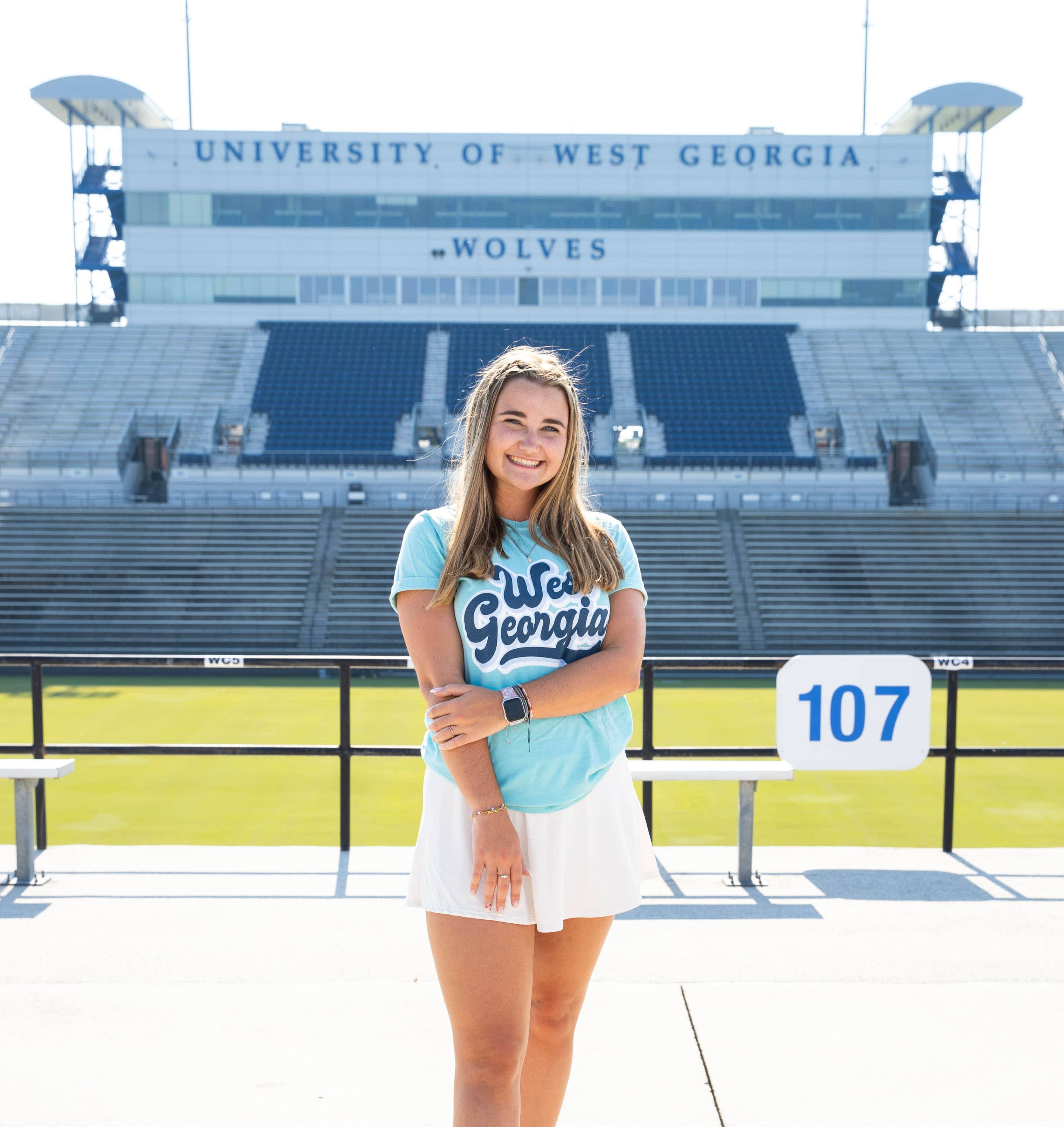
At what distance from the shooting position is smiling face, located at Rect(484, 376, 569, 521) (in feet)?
6.33

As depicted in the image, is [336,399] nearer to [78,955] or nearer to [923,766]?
[923,766]

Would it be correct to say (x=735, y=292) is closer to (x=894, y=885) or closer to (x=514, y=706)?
(x=894, y=885)

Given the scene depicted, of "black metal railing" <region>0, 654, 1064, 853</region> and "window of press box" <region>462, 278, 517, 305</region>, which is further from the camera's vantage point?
"window of press box" <region>462, 278, 517, 305</region>

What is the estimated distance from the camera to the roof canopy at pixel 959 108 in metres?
35.9

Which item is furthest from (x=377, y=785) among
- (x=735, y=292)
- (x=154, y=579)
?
(x=735, y=292)

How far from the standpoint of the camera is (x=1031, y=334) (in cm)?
3619

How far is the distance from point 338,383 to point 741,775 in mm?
30132

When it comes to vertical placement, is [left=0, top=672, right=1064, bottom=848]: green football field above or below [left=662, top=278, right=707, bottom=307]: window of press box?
below

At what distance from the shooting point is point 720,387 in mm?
32594

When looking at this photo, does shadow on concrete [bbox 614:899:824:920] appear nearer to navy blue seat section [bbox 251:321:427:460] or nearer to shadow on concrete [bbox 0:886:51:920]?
shadow on concrete [bbox 0:886:51:920]

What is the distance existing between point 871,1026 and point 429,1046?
1.23 metres

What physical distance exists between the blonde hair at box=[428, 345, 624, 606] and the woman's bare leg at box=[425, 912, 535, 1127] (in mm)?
616

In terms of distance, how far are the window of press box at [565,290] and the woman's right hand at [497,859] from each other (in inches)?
1392

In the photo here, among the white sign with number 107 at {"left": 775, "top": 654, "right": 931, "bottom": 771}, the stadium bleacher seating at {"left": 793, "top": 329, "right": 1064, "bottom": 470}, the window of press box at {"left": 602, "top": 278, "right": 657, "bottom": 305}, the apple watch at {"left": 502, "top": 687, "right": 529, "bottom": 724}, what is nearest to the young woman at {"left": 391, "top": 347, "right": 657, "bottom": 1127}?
the apple watch at {"left": 502, "top": 687, "right": 529, "bottom": 724}
